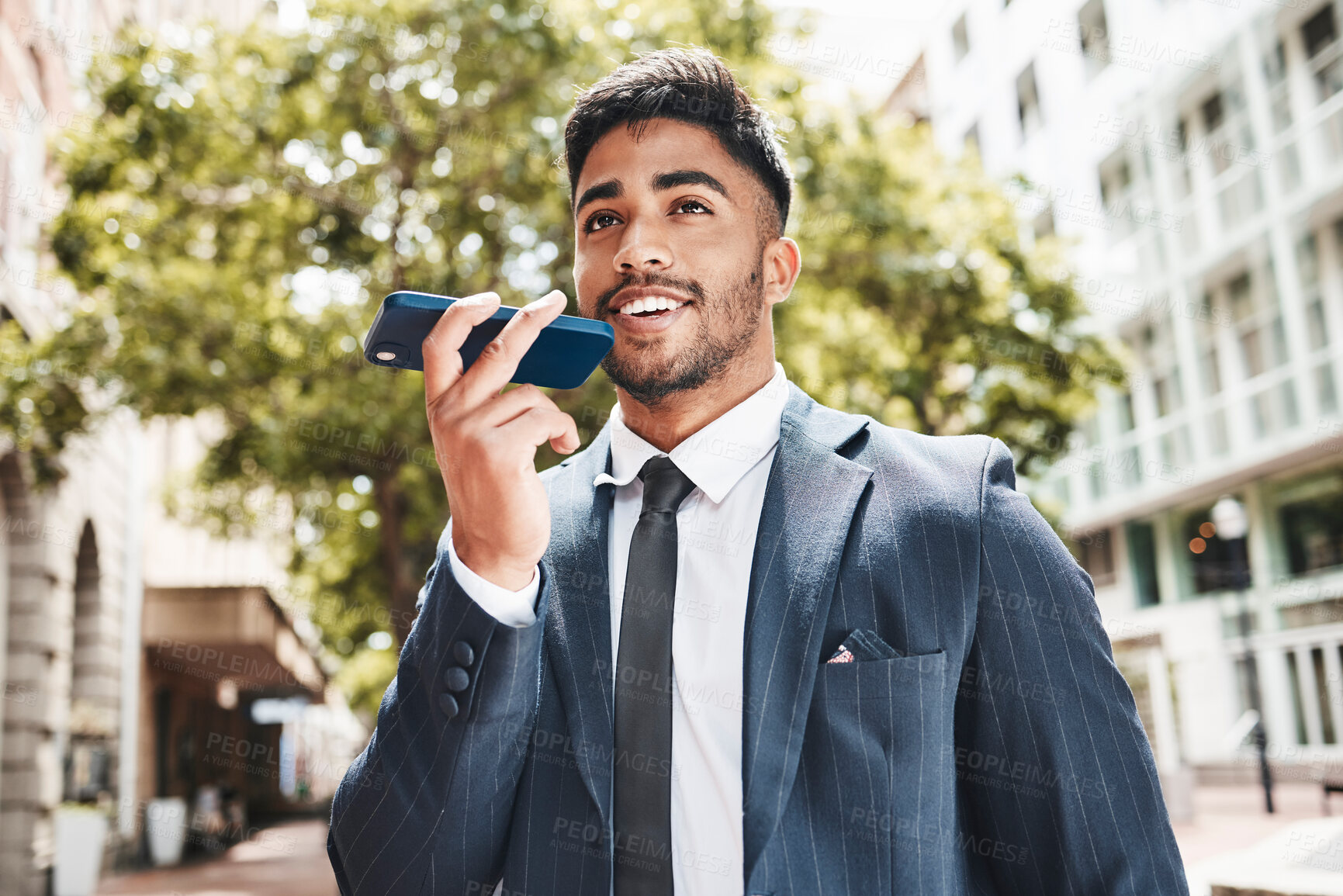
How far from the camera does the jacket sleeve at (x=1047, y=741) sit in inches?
64.4

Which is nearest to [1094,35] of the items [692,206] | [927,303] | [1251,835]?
[927,303]

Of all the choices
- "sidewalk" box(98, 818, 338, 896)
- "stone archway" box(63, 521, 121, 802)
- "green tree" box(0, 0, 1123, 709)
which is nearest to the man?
"green tree" box(0, 0, 1123, 709)

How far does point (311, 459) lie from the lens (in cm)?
1148

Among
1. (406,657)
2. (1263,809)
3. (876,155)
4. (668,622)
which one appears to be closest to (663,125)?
(668,622)

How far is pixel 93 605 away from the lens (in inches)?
672

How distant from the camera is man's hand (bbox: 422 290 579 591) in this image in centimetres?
161

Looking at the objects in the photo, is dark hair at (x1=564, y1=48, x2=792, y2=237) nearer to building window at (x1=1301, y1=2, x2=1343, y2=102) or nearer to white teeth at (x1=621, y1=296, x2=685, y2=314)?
white teeth at (x1=621, y1=296, x2=685, y2=314)

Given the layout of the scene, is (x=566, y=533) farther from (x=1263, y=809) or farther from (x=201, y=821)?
(x=201, y=821)

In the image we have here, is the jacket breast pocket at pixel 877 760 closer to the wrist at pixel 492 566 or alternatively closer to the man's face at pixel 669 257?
the wrist at pixel 492 566

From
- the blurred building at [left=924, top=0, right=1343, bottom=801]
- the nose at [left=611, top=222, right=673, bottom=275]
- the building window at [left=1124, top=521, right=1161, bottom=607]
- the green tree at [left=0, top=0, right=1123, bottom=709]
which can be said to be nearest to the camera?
the nose at [left=611, top=222, right=673, bottom=275]

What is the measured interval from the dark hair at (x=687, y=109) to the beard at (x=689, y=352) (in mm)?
260

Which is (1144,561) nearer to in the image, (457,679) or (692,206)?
Result: (692,206)

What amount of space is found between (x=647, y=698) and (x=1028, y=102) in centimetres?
3099

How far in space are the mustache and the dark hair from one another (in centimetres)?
29
